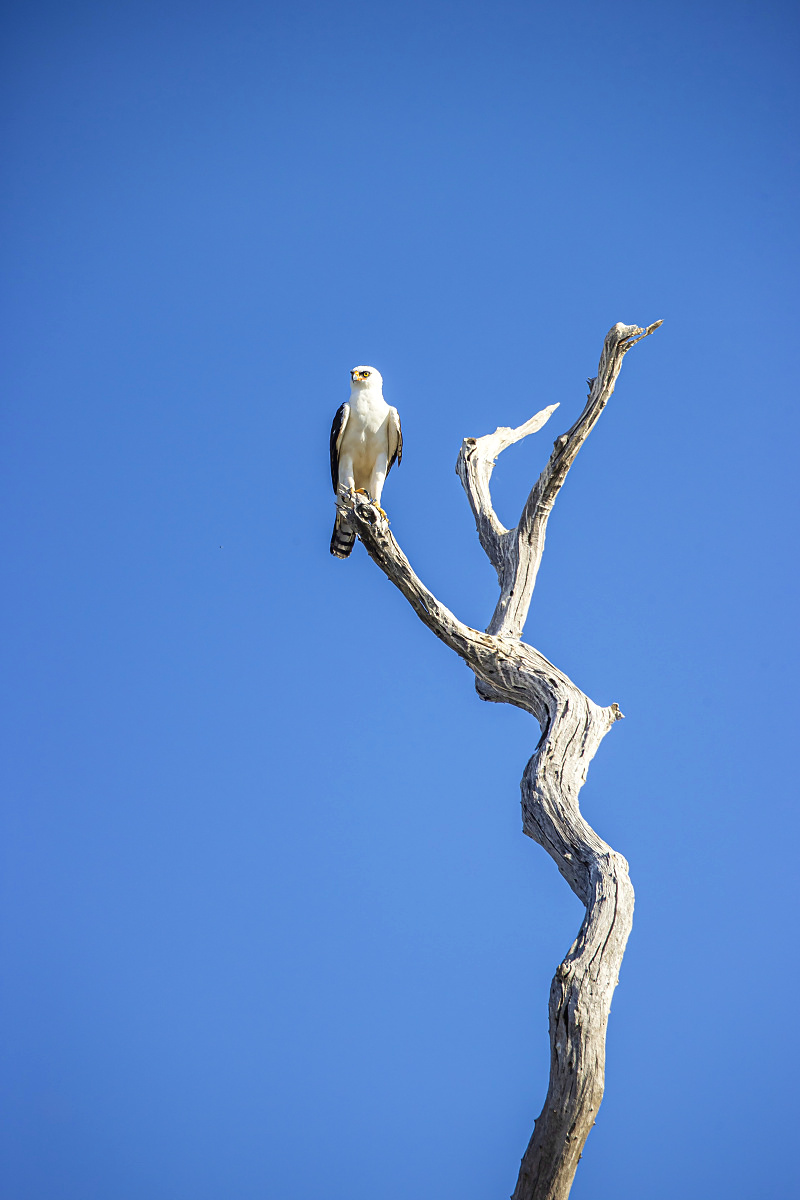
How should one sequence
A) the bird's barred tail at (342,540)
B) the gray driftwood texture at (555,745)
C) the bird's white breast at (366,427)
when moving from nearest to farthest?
the gray driftwood texture at (555,745)
the bird's barred tail at (342,540)
the bird's white breast at (366,427)

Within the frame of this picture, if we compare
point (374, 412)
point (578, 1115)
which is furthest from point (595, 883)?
point (374, 412)

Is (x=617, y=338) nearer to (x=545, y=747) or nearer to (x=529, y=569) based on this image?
(x=529, y=569)

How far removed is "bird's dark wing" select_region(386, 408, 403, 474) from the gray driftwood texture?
4.97 feet

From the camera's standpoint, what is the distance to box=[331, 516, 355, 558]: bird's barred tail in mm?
6637

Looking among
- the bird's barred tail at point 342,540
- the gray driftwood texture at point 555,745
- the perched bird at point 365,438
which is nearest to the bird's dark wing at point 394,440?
the perched bird at point 365,438

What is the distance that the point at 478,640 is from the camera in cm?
423

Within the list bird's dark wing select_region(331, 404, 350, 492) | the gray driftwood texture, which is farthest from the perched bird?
the gray driftwood texture

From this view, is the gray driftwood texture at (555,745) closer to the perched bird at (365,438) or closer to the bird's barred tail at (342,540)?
the bird's barred tail at (342,540)

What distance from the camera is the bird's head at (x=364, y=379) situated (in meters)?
7.02

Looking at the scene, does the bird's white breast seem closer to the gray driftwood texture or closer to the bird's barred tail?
the bird's barred tail

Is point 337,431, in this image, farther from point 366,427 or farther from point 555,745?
point 555,745

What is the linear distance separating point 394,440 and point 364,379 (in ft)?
1.77

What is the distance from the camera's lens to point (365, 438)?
7.07 meters

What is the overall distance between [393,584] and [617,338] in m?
1.65
